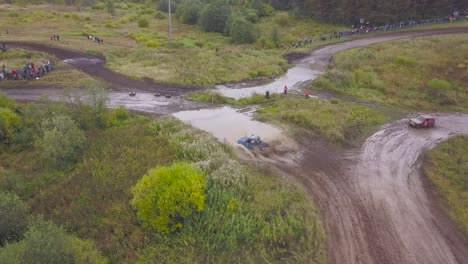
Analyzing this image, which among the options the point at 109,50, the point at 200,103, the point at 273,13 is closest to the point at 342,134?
the point at 200,103

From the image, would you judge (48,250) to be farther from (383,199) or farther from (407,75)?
(407,75)

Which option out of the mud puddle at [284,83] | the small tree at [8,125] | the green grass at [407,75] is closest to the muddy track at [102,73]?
the mud puddle at [284,83]

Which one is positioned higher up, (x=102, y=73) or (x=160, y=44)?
(x=160, y=44)

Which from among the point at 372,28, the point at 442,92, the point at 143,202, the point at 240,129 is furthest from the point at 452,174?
the point at 372,28

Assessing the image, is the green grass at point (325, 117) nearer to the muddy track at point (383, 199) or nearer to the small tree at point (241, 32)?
the muddy track at point (383, 199)

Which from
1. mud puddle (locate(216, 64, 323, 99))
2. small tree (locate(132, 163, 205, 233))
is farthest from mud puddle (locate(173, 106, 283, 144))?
small tree (locate(132, 163, 205, 233))

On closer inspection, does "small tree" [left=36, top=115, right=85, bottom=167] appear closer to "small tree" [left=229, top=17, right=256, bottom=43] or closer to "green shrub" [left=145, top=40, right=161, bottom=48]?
"green shrub" [left=145, top=40, right=161, bottom=48]
